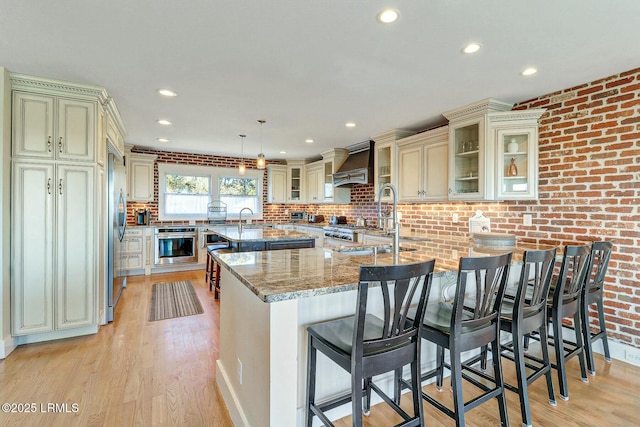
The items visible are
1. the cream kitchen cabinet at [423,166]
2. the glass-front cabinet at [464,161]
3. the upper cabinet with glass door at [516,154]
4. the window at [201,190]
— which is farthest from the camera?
the window at [201,190]

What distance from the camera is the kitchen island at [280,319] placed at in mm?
1355

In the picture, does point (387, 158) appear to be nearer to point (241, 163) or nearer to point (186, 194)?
point (241, 163)

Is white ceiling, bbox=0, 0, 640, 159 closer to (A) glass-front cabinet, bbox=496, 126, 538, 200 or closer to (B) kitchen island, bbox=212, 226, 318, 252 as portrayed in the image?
(A) glass-front cabinet, bbox=496, 126, 538, 200

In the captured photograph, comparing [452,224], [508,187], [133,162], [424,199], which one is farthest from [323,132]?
[133,162]

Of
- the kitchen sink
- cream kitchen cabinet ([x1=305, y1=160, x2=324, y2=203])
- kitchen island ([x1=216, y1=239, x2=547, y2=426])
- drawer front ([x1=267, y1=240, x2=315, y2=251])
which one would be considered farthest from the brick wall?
cream kitchen cabinet ([x1=305, y1=160, x2=324, y2=203])

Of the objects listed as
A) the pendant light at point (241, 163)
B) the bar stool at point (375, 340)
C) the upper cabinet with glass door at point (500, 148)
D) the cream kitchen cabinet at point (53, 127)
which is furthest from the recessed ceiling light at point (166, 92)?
the upper cabinet with glass door at point (500, 148)

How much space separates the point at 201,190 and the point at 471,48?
5.56 metres

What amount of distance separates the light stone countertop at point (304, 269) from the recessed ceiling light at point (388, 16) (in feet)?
4.77

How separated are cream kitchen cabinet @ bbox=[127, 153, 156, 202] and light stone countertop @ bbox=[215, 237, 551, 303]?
4.42 metres

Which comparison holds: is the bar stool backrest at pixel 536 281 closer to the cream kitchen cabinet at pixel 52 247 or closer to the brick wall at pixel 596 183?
the brick wall at pixel 596 183

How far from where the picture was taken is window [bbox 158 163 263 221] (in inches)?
237

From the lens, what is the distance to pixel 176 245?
18.2 ft

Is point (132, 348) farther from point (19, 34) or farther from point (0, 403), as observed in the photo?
point (19, 34)

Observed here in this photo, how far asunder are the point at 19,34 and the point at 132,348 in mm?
2478
